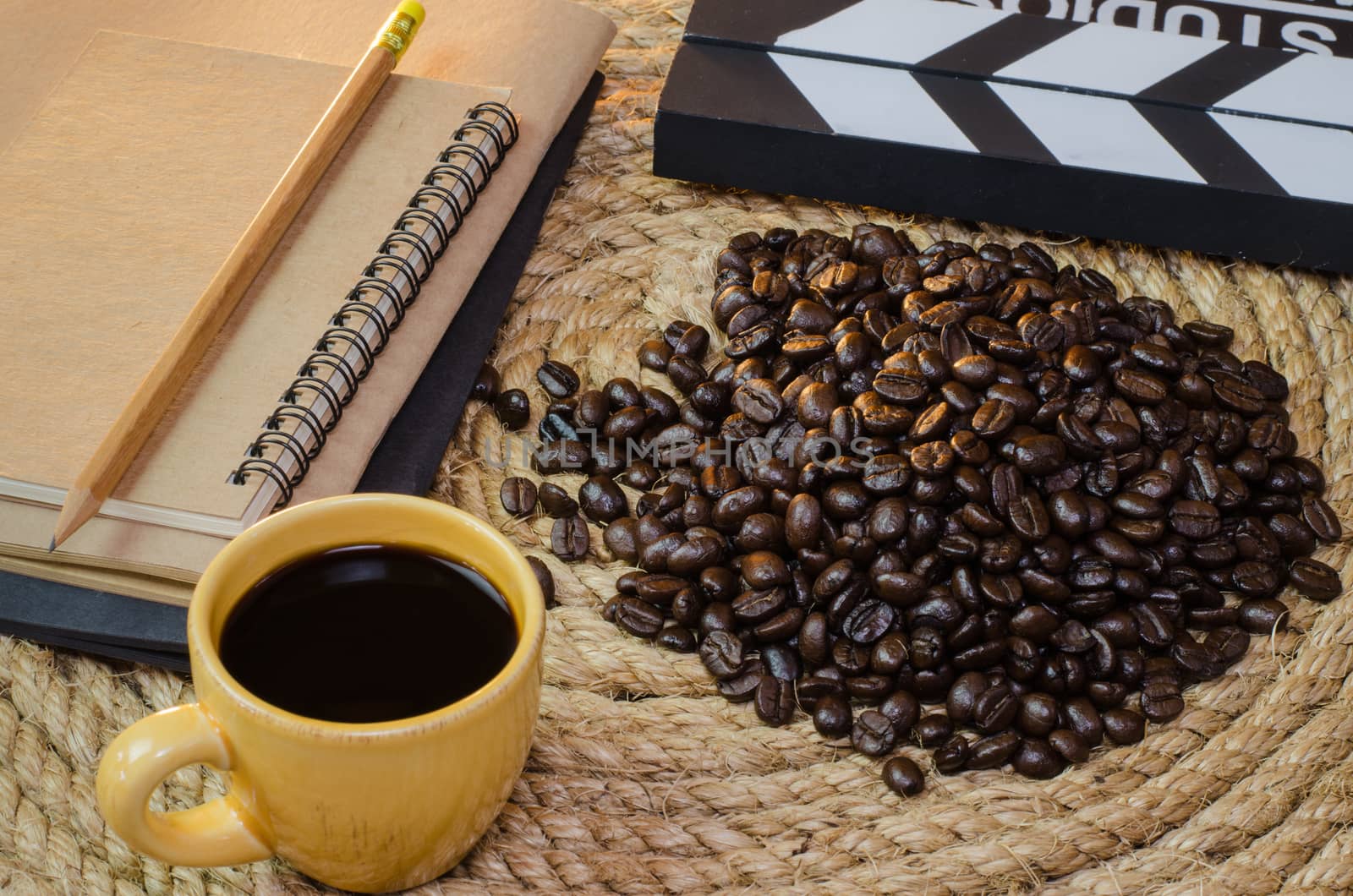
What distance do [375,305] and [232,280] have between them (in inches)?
6.4

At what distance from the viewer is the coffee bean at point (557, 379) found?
1638 mm

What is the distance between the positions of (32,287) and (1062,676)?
124 cm

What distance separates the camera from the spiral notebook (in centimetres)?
124

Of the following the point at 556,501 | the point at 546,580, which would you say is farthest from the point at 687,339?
the point at 546,580

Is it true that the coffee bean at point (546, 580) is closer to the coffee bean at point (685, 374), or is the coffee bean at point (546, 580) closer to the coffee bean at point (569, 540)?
the coffee bean at point (569, 540)

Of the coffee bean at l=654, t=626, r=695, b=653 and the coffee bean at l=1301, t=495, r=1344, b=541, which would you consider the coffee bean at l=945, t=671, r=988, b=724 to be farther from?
the coffee bean at l=1301, t=495, r=1344, b=541

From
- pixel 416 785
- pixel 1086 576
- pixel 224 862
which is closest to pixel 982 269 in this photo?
pixel 1086 576

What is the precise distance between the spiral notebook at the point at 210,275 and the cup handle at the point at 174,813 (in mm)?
336

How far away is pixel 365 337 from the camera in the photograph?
1428mm

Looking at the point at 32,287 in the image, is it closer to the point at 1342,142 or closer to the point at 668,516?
the point at 668,516

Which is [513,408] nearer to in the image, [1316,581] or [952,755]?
[952,755]

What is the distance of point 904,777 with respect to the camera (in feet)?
4.00

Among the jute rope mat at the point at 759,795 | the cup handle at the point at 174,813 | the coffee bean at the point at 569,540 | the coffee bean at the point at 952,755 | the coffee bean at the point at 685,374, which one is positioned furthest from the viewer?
Result: the coffee bean at the point at 685,374

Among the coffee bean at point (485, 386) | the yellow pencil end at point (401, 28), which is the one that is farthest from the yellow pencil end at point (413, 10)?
the coffee bean at point (485, 386)
